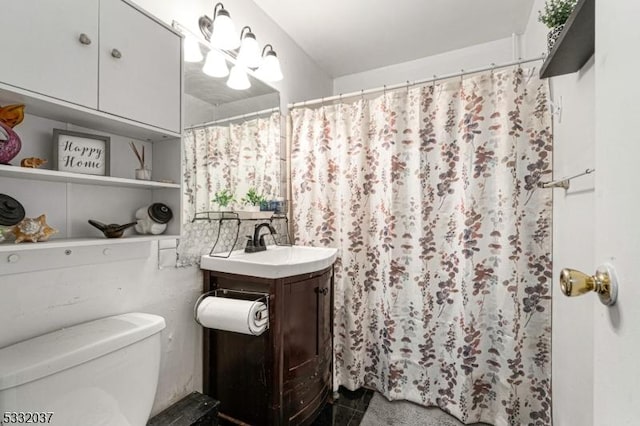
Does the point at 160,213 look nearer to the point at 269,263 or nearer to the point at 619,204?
the point at 269,263

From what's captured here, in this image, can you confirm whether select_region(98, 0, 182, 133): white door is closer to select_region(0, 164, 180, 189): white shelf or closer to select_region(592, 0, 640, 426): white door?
select_region(0, 164, 180, 189): white shelf

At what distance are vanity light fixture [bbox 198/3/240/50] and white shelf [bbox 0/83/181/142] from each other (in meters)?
0.62

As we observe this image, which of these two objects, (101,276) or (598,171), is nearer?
(598,171)

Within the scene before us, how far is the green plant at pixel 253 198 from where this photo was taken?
174 cm

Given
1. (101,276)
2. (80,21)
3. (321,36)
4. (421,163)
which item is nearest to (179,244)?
(101,276)

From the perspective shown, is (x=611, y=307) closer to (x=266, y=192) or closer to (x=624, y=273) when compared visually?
(x=624, y=273)

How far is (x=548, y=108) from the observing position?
1.44 meters

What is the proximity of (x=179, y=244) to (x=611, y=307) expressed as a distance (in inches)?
55.6

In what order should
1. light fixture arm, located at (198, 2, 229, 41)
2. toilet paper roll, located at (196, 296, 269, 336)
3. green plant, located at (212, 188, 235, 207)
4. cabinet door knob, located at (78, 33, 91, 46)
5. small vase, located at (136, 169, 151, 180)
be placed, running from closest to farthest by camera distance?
1. cabinet door knob, located at (78, 33, 91, 46)
2. small vase, located at (136, 169, 151, 180)
3. toilet paper roll, located at (196, 296, 269, 336)
4. light fixture arm, located at (198, 2, 229, 41)
5. green plant, located at (212, 188, 235, 207)

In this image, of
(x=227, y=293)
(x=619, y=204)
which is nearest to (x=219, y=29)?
(x=227, y=293)

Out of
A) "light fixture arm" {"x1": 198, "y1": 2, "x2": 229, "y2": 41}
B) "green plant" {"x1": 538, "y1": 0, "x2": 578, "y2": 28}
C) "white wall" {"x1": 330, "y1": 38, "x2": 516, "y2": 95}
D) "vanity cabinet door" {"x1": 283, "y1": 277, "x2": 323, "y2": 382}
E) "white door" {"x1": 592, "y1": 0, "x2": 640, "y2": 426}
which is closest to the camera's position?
"white door" {"x1": 592, "y1": 0, "x2": 640, "y2": 426}

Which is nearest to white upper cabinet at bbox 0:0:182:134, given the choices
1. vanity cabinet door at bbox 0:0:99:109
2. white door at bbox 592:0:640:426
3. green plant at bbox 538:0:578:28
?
vanity cabinet door at bbox 0:0:99:109

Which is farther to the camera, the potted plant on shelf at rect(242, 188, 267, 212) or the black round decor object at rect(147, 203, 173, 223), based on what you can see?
the potted plant on shelf at rect(242, 188, 267, 212)

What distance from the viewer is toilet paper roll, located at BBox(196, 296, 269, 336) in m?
1.19
